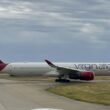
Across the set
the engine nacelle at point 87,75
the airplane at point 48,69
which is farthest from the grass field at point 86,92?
the airplane at point 48,69

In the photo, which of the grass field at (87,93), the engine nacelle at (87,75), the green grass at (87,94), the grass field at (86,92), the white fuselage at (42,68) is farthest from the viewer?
the white fuselage at (42,68)

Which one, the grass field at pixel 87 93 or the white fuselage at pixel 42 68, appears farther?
the white fuselage at pixel 42 68

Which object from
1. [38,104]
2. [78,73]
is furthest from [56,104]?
[78,73]

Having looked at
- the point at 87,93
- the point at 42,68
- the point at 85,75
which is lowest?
the point at 85,75

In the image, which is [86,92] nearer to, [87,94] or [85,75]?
[87,94]

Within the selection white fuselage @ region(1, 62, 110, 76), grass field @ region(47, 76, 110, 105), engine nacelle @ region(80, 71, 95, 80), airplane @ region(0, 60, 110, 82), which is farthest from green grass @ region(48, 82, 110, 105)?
white fuselage @ region(1, 62, 110, 76)

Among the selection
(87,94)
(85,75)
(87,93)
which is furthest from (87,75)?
(87,94)

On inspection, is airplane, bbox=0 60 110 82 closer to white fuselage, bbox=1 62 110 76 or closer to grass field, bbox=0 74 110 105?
white fuselage, bbox=1 62 110 76

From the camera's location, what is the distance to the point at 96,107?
22.6 metres

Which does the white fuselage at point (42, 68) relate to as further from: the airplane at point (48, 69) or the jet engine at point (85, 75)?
the jet engine at point (85, 75)

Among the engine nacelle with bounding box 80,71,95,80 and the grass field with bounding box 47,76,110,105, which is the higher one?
the grass field with bounding box 47,76,110,105

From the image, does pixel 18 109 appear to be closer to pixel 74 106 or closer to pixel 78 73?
pixel 74 106

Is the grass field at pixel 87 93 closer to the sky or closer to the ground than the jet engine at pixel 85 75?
closer to the sky

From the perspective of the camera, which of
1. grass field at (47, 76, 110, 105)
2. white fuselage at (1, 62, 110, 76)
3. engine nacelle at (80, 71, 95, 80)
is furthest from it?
white fuselage at (1, 62, 110, 76)
